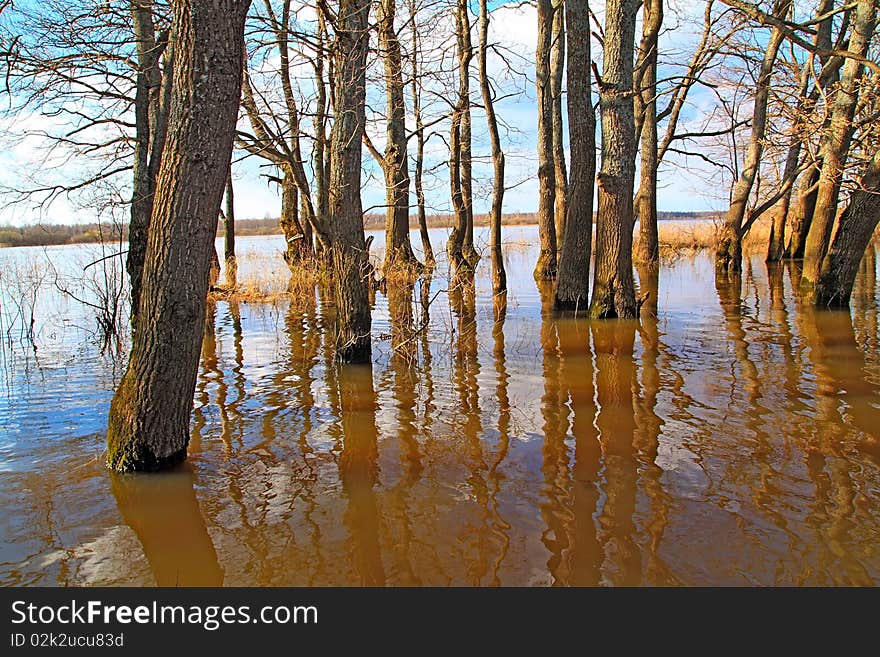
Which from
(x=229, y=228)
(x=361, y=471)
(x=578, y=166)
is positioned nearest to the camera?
(x=361, y=471)

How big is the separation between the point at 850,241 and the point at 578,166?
4.61 metres

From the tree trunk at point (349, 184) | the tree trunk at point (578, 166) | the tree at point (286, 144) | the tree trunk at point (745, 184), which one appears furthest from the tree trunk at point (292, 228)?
the tree trunk at point (745, 184)

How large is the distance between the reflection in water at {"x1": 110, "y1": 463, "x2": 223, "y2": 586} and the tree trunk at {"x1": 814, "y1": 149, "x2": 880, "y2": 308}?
10.5 m

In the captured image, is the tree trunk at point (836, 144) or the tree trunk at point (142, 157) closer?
the tree trunk at point (142, 157)

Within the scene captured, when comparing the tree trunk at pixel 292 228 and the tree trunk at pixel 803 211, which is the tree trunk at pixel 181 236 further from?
the tree trunk at pixel 803 211

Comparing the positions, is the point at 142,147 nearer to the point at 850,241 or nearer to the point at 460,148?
the point at 460,148

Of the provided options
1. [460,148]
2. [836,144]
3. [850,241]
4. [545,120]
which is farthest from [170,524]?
[460,148]

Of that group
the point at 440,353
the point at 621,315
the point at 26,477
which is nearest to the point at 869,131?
the point at 621,315

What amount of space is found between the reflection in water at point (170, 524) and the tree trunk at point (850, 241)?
10467mm

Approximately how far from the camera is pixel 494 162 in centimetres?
1499

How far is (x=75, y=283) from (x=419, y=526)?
1882 centimetres

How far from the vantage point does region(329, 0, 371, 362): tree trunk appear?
7.21 meters

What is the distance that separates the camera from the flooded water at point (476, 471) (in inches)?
128
